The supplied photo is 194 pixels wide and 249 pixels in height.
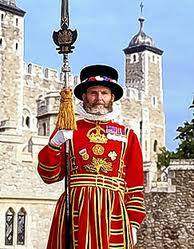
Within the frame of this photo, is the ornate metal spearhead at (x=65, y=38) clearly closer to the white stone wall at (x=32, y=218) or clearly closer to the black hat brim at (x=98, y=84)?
the black hat brim at (x=98, y=84)

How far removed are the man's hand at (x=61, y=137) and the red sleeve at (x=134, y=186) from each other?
467 millimetres

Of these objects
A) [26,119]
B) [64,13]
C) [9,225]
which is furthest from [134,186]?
[26,119]

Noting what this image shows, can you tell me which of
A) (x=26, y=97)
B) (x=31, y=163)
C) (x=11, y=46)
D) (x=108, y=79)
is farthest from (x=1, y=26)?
(x=108, y=79)

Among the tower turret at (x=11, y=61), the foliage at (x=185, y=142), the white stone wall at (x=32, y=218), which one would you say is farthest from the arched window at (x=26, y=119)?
the white stone wall at (x=32, y=218)

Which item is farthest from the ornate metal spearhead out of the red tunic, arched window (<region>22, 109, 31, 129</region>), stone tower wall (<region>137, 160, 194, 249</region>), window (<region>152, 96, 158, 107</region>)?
window (<region>152, 96, 158, 107</region>)

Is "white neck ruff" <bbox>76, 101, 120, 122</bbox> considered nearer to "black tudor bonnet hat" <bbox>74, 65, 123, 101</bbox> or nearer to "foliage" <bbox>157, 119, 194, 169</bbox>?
"black tudor bonnet hat" <bbox>74, 65, 123, 101</bbox>

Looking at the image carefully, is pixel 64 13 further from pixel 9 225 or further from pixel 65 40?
pixel 9 225

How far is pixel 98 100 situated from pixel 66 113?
278 millimetres

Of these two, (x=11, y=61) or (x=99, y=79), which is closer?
(x=99, y=79)

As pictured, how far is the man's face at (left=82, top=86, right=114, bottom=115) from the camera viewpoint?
18.1 ft

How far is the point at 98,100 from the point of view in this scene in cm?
550

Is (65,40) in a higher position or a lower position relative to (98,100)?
higher

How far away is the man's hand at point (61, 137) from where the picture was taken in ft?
17.5

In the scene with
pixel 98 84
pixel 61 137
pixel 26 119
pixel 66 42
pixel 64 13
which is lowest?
pixel 61 137
